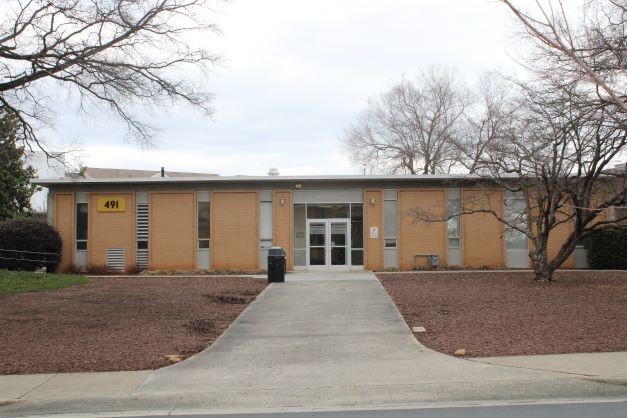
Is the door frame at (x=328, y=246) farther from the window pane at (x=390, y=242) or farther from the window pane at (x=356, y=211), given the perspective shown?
the window pane at (x=390, y=242)

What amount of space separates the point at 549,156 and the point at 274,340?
35.6 ft

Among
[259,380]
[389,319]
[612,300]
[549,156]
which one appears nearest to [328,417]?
[259,380]

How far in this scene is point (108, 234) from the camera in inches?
1011

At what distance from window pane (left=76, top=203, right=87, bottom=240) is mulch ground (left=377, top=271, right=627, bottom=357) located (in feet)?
45.4

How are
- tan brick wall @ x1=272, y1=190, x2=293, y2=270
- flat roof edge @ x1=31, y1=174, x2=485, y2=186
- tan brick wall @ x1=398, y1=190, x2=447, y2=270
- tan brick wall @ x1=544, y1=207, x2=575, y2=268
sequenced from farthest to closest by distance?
tan brick wall @ x1=272, y1=190, x2=293, y2=270 → tan brick wall @ x1=398, y1=190, x2=447, y2=270 → tan brick wall @ x1=544, y1=207, x2=575, y2=268 → flat roof edge @ x1=31, y1=174, x2=485, y2=186

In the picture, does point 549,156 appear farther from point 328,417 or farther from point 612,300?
point 328,417

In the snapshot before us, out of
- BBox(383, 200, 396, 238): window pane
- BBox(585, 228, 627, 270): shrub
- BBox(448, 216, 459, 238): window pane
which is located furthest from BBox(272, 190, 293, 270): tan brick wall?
BBox(585, 228, 627, 270): shrub

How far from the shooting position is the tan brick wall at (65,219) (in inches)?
1011

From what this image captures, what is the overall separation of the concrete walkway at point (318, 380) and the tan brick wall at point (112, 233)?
1595 centimetres

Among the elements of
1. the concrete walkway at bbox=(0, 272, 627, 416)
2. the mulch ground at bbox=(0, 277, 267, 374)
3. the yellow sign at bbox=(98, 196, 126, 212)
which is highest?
the yellow sign at bbox=(98, 196, 126, 212)

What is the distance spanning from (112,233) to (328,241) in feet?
30.7

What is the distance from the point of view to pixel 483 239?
985 inches

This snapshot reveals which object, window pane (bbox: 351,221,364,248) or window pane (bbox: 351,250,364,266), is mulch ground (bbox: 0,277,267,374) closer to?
window pane (bbox: 351,250,364,266)

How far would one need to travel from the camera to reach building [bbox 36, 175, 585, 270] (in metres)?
25.0
